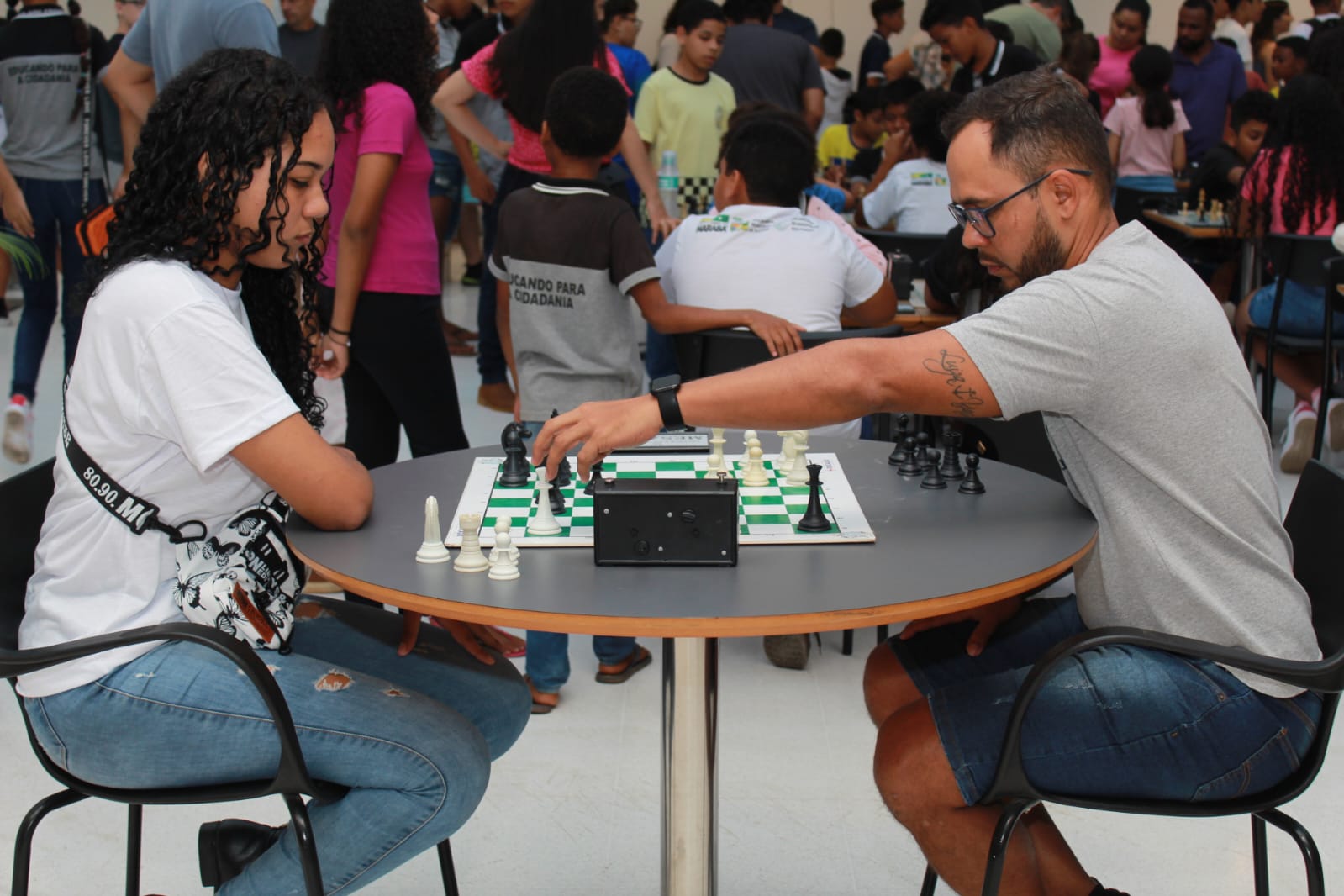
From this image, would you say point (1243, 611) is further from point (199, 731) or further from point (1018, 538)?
point (199, 731)

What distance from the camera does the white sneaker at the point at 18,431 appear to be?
14.9 ft

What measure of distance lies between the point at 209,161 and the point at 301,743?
0.74 m

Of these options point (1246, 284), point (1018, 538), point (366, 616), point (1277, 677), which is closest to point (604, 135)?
point (366, 616)

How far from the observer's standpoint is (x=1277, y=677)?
150cm

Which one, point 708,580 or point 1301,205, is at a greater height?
point 708,580

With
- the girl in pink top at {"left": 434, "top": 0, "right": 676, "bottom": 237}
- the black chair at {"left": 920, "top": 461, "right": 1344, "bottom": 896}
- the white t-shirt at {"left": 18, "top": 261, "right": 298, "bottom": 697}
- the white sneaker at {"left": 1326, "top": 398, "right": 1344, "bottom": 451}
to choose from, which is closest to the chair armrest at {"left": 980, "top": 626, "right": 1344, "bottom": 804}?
the black chair at {"left": 920, "top": 461, "right": 1344, "bottom": 896}

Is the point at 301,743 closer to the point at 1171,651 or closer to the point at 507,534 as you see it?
the point at 507,534

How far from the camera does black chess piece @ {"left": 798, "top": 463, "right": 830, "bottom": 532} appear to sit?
1.65 m

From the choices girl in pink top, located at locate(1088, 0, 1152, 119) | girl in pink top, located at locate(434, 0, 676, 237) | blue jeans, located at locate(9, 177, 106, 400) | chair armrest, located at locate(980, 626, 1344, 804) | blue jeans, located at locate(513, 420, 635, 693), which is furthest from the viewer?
girl in pink top, located at locate(1088, 0, 1152, 119)

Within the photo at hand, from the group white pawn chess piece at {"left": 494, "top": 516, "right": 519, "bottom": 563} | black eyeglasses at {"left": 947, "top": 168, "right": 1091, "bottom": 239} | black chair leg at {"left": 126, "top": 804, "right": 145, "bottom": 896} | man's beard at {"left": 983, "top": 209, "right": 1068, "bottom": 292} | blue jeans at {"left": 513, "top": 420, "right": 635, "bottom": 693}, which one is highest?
black eyeglasses at {"left": 947, "top": 168, "right": 1091, "bottom": 239}

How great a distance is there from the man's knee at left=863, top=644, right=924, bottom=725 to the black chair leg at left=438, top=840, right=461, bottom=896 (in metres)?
0.69

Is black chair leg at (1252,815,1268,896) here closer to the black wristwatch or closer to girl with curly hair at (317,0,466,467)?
the black wristwatch

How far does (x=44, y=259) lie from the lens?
15.2 feet

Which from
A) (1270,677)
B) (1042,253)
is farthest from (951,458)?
(1270,677)
